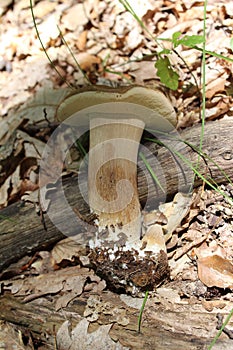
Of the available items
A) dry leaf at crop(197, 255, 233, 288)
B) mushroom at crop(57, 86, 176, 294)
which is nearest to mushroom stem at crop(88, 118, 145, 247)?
mushroom at crop(57, 86, 176, 294)

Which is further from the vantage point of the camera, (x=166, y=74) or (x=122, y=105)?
(x=166, y=74)

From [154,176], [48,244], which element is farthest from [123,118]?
[48,244]

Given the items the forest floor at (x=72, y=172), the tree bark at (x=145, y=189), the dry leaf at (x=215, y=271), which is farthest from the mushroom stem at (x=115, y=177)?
the dry leaf at (x=215, y=271)

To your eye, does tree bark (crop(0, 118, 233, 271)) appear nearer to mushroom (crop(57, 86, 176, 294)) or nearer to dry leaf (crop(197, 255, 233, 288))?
mushroom (crop(57, 86, 176, 294))

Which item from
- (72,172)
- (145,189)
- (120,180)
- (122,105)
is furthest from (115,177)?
(72,172)

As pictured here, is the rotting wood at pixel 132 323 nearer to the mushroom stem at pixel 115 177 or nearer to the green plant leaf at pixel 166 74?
the mushroom stem at pixel 115 177

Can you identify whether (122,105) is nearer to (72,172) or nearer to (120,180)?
(120,180)

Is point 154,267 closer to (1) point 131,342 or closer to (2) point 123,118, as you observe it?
(1) point 131,342
